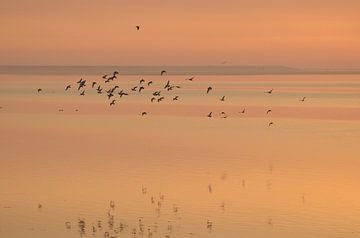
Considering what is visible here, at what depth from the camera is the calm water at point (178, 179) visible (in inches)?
788

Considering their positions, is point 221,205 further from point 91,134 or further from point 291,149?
point 91,134

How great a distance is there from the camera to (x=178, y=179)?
2584cm

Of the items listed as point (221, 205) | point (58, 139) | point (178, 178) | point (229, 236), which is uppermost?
point (58, 139)

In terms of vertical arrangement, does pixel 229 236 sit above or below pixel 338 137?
below

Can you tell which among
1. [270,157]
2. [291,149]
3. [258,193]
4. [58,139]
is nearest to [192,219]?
[258,193]

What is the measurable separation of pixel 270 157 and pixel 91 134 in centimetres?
1098

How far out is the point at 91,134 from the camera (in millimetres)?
40000

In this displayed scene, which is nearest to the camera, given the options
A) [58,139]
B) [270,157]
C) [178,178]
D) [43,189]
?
[43,189]

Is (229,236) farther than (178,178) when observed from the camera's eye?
No

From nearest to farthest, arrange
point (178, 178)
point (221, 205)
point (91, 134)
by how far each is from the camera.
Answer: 1. point (221, 205)
2. point (178, 178)
3. point (91, 134)

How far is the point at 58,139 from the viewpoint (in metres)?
37.3

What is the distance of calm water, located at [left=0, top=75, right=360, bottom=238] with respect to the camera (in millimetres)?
20016

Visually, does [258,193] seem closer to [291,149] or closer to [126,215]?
[126,215]

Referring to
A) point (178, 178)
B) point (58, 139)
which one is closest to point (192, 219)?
point (178, 178)
